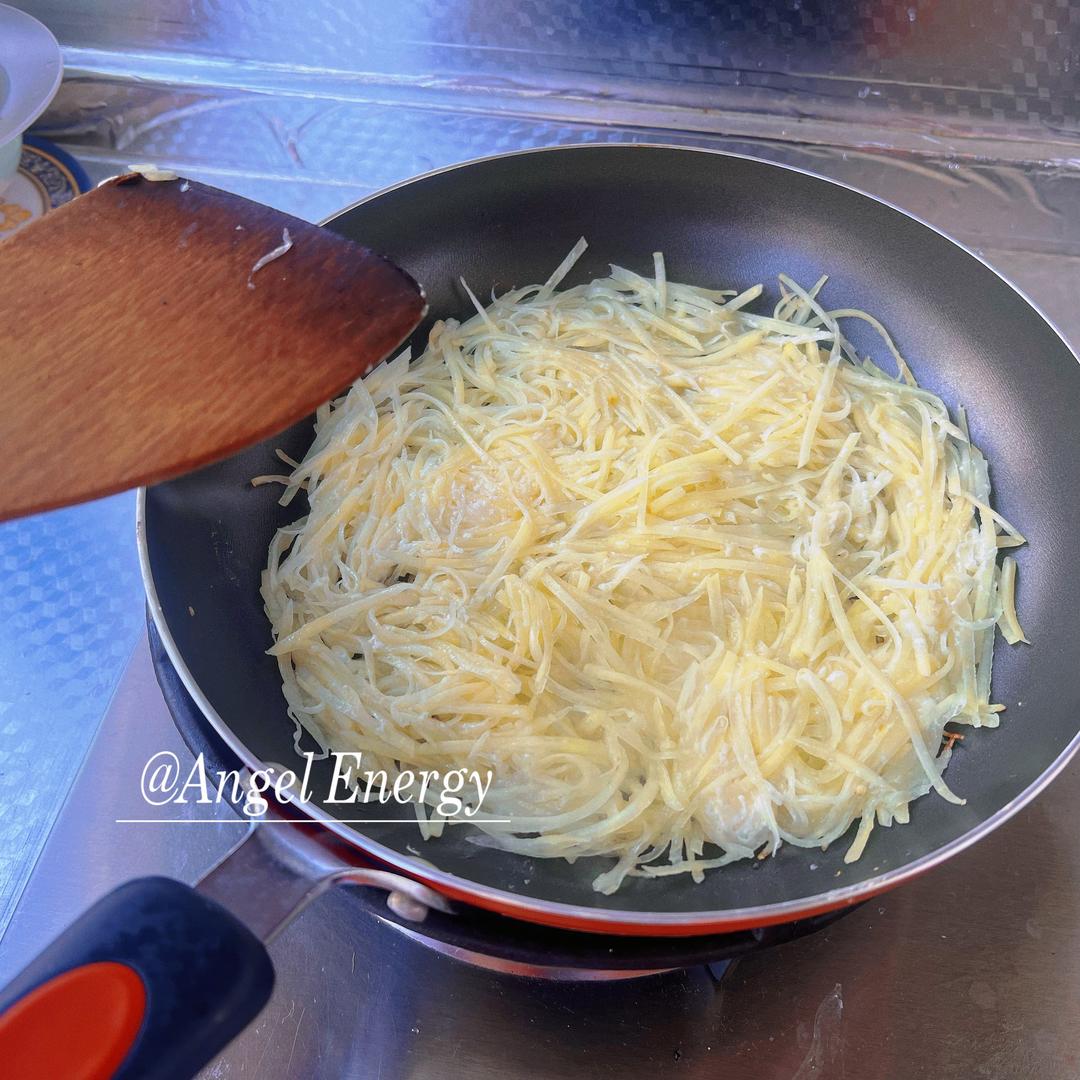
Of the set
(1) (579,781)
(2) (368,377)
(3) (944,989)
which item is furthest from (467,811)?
(2) (368,377)

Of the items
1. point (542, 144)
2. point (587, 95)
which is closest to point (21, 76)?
point (542, 144)

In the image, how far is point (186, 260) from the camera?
1.30m

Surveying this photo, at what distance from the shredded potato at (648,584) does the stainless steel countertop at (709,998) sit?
202 millimetres

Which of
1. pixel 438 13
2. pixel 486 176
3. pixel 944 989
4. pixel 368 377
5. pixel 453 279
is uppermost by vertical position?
pixel 438 13

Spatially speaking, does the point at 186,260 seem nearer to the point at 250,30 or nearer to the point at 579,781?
the point at 579,781

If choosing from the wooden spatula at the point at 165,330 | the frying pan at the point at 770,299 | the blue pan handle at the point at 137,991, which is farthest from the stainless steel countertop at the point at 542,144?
the wooden spatula at the point at 165,330

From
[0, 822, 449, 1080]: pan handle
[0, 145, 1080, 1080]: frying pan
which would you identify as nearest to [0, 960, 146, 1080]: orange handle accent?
[0, 822, 449, 1080]: pan handle

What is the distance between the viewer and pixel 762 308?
1812mm

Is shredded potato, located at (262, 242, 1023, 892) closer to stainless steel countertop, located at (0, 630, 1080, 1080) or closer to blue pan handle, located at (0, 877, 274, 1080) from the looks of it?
stainless steel countertop, located at (0, 630, 1080, 1080)

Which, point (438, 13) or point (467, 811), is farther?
point (438, 13)

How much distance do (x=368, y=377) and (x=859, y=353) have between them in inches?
36.9

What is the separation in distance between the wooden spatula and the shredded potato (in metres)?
0.33

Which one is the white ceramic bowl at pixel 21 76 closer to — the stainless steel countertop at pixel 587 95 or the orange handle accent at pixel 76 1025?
the stainless steel countertop at pixel 587 95

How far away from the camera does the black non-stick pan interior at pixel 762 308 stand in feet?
3.89
